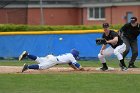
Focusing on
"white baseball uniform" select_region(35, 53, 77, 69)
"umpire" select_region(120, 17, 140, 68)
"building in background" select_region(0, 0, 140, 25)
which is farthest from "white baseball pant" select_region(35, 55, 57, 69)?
"building in background" select_region(0, 0, 140, 25)

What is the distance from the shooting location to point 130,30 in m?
18.0

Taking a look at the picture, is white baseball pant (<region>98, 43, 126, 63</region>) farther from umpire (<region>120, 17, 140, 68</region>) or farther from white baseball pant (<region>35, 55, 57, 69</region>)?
umpire (<region>120, 17, 140, 68</region>)

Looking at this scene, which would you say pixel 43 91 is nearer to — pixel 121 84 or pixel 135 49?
pixel 121 84

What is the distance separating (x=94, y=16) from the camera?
→ 161 ft

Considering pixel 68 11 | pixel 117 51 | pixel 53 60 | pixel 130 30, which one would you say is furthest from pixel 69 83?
pixel 68 11

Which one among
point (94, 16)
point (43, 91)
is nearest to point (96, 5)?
point (94, 16)

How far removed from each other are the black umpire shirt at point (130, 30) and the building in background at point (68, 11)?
2611 centimetres

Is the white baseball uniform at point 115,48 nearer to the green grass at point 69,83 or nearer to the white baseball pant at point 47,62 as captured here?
the green grass at point 69,83

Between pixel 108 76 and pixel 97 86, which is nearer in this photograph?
pixel 97 86

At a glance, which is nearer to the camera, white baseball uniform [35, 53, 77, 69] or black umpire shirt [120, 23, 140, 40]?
white baseball uniform [35, 53, 77, 69]

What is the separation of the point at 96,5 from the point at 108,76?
33753mm

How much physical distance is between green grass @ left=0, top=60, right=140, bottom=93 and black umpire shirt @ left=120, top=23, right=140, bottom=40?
339 centimetres

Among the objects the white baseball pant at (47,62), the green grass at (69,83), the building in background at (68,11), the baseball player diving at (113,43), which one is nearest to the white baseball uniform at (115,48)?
the baseball player diving at (113,43)

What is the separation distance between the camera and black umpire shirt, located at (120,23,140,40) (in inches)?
709
